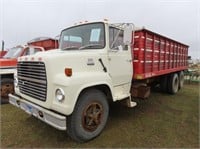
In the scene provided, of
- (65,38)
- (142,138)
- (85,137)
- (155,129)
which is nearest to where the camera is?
(85,137)

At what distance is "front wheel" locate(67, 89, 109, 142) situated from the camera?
3519mm

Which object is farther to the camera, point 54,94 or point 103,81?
point 103,81

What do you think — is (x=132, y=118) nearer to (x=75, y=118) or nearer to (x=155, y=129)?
(x=155, y=129)

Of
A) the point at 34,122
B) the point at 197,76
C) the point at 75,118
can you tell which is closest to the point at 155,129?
the point at 75,118

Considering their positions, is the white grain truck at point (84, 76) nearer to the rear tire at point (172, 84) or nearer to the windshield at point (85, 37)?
the windshield at point (85, 37)

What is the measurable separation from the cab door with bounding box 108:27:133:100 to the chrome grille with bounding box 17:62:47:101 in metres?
1.52

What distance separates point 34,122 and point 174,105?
455cm

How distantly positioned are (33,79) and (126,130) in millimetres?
2305

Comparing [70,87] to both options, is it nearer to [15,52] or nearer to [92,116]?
[92,116]

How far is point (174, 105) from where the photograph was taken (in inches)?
262

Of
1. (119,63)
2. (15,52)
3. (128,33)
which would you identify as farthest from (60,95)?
(15,52)

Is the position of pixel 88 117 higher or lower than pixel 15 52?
lower

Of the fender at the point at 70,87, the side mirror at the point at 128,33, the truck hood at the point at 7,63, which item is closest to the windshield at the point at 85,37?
the side mirror at the point at 128,33

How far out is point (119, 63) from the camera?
458 centimetres
